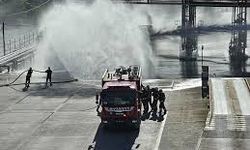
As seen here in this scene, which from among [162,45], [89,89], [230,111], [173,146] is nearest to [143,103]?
[230,111]

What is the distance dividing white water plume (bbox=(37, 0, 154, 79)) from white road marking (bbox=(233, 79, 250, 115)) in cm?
1419

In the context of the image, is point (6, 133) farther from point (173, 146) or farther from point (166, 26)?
point (166, 26)

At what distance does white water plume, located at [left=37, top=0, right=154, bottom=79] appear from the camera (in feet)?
182

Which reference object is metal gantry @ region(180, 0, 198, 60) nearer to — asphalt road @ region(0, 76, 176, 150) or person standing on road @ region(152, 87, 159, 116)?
asphalt road @ region(0, 76, 176, 150)

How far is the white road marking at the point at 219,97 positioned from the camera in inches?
1239

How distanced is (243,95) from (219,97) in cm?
163

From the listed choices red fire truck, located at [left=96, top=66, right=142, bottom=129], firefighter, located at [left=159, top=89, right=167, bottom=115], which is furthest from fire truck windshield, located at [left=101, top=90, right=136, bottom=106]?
firefighter, located at [left=159, top=89, right=167, bottom=115]

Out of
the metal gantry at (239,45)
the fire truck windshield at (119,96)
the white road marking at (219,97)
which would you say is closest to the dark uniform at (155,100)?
the white road marking at (219,97)

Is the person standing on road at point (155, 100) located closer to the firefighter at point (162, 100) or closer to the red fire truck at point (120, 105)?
the firefighter at point (162, 100)

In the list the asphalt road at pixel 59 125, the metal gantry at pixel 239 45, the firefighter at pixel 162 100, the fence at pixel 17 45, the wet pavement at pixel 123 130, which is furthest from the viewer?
the fence at pixel 17 45

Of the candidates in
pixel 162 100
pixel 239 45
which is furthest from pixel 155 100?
pixel 239 45

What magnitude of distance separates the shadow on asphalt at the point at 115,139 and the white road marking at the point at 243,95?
22.4 ft

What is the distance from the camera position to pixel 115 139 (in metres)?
27.0

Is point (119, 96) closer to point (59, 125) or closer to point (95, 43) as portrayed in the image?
point (59, 125)
